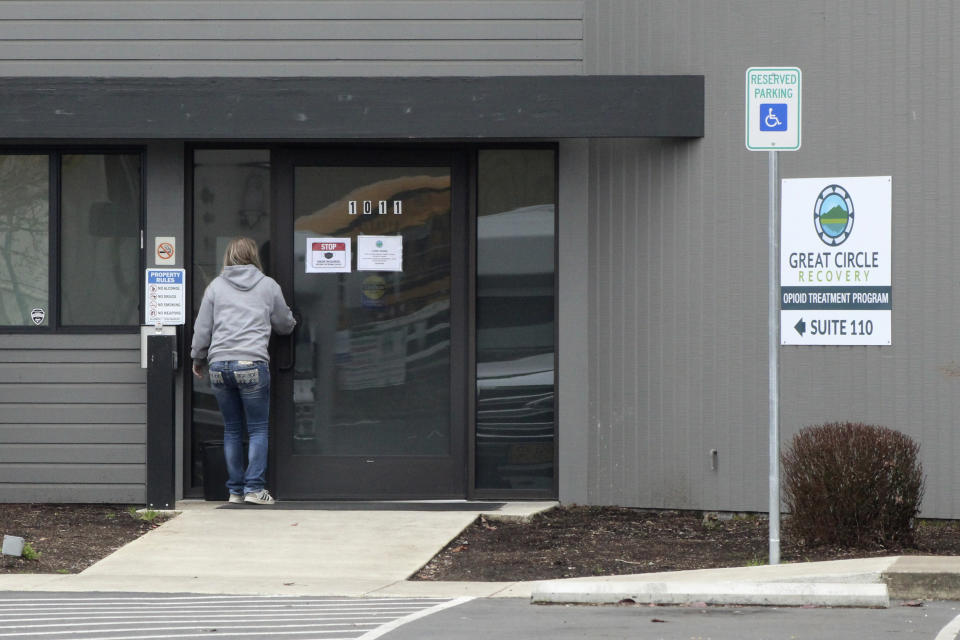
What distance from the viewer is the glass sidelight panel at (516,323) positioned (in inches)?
447

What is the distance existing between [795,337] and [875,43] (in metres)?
2.33

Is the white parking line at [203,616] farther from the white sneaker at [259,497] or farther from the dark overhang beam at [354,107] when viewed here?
the dark overhang beam at [354,107]

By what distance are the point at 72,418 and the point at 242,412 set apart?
1.40m

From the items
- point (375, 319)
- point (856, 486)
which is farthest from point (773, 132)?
point (375, 319)

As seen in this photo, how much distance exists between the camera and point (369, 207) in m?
11.4

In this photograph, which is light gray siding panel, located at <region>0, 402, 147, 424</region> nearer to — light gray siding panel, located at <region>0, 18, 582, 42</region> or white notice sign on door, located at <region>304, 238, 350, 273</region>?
white notice sign on door, located at <region>304, 238, 350, 273</region>

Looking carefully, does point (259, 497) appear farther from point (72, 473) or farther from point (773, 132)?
point (773, 132)

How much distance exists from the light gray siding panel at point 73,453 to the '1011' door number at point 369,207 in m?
2.46

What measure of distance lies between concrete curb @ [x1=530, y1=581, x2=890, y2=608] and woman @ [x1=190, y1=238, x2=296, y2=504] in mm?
3770

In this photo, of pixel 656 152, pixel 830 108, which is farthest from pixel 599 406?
pixel 830 108

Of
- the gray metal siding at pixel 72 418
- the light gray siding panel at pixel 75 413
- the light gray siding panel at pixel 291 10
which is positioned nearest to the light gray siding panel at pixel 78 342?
the gray metal siding at pixel 72 418

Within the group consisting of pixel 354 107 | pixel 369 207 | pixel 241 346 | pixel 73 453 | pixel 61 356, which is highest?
pixel 354 107

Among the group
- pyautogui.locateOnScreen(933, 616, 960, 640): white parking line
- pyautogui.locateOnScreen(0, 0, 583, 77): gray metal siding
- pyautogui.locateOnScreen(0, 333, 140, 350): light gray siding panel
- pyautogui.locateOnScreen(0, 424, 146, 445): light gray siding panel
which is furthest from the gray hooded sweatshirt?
pyautogui.locateOnScreen(933, 616, 960, 640): white parking line

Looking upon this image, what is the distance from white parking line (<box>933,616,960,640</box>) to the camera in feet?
21.6
